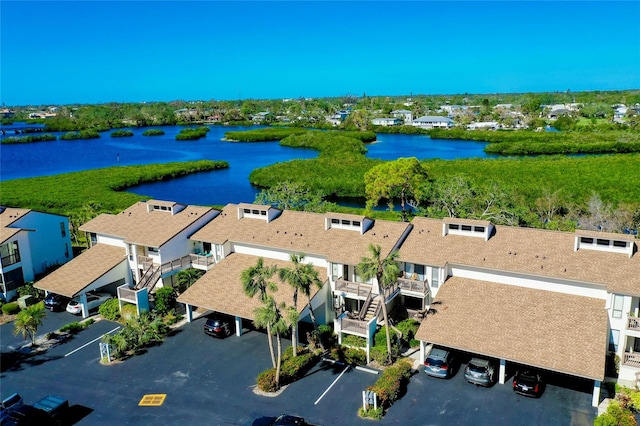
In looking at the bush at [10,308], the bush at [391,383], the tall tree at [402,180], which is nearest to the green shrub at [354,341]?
the bush at [391,383]

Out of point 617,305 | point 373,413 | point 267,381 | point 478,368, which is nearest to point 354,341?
point 267,381

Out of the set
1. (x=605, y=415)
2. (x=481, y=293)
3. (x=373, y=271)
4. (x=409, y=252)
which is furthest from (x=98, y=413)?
(x=605, y=415)

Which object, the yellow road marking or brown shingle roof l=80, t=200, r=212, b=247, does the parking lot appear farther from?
brown shingle roof l=80, t=200, r=212, b=247

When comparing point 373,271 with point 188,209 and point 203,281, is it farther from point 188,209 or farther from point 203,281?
point 188,209

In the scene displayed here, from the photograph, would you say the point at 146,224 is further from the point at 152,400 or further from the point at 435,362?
the point at 435,362

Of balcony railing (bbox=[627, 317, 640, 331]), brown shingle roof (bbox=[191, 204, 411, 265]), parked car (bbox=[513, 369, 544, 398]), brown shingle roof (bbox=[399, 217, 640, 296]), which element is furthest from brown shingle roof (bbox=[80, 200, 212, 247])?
balcony railing (bbox=[627, 317, 640, 331])
